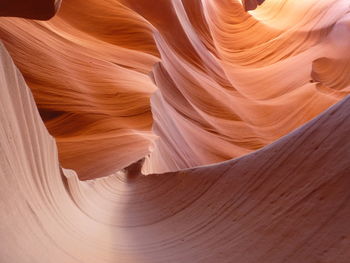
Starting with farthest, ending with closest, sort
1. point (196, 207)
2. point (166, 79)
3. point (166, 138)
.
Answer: point (166, 79) → point (166, 138) → point (196, 207)

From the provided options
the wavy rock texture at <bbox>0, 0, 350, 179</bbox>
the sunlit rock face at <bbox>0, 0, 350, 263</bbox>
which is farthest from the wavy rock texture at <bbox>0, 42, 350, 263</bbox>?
the wavy rock texture at <bbox>0, 0, 350, 179</bbox>

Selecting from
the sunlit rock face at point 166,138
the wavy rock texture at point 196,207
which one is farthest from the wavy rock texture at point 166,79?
the wavy rock texture at point 196,207

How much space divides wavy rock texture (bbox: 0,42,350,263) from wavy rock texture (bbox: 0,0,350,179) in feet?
0.92

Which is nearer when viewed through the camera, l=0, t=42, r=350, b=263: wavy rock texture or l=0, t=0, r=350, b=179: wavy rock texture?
l=0, t=42, r=350, b=263: wavy rock texture

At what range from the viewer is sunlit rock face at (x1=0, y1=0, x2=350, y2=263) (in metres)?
0.50

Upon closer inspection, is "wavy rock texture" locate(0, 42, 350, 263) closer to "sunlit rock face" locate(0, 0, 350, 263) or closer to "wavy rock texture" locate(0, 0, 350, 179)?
"sunlit rock face" locate(0, 0, 350, 263)

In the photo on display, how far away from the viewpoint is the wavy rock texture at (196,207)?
18.6 inches

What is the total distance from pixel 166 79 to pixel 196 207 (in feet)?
3.31

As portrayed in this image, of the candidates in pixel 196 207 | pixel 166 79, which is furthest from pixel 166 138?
pixel 196 207

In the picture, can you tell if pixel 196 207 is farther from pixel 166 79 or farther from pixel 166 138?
pixel 166 79

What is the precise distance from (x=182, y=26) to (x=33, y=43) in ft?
3.31

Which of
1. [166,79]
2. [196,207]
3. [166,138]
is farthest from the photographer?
[166,79]

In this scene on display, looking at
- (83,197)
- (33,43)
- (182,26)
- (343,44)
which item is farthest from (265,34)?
(83,197)

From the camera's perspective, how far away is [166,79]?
1.60 metres
